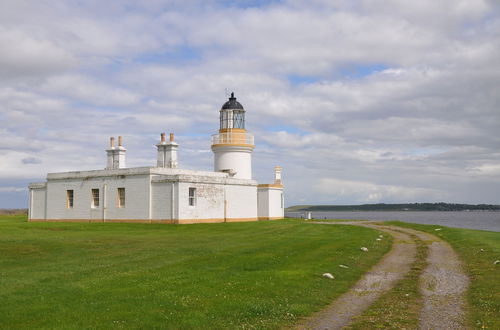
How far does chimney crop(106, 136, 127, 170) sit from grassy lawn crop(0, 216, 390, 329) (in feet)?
72.6

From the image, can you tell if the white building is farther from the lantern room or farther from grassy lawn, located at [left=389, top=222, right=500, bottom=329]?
grassy lawn, located at [left=389, top=222, right=500, bottom=329]

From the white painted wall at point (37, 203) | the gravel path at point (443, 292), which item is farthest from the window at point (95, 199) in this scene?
the gravel path at point (443, 292)

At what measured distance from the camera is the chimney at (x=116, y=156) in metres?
48.3

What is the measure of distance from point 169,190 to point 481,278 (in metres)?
27.8

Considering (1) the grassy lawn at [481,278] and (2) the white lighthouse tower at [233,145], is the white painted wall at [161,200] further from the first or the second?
(1) the grassy lawn at [481,278]

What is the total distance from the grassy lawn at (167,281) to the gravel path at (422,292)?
17.6 inches

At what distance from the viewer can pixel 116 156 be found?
4853 cm

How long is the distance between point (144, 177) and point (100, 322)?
32.0 metres

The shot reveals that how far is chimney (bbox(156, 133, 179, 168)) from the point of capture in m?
46.9

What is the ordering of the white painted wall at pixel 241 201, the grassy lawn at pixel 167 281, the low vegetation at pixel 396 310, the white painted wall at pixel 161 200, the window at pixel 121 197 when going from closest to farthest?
the low vegetation at pixel 396 310, the grassy lawn at pixel 167 281, the white painted wall at pixel 161 200, the window at pixel 121 197, the white painted wall at pixel 241 201

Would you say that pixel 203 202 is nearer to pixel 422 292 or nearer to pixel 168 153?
pixel 168 153

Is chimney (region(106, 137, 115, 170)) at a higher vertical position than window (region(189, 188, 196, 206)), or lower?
higher

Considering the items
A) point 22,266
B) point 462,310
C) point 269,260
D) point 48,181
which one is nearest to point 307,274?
point 269,260

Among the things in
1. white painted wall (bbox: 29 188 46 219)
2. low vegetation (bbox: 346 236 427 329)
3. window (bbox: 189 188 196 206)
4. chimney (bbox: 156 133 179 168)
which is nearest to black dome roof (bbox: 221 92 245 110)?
chimney (bbox: 156 133 179 168)
